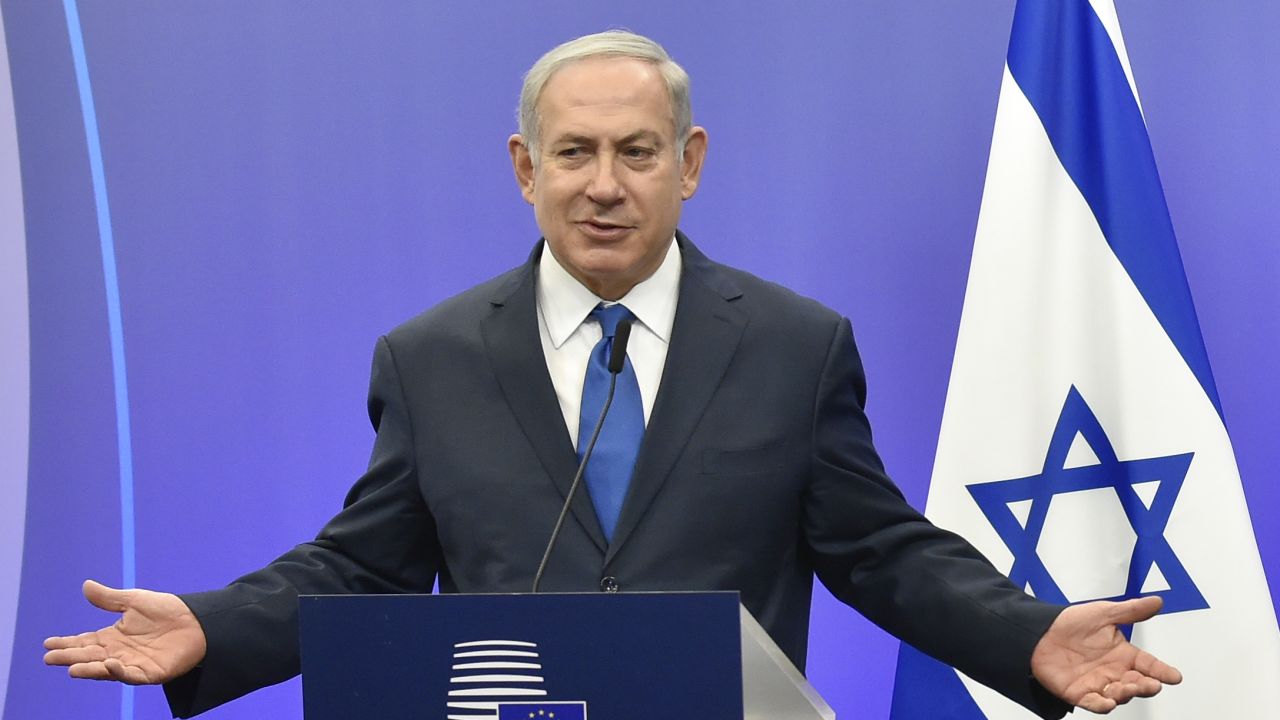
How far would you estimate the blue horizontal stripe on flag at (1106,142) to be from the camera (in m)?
2.81

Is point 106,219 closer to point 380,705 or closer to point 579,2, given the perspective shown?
point 579,2

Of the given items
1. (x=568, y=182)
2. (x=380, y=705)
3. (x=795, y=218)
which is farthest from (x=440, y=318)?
(x=795, y=218)

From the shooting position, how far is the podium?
4.72 ft

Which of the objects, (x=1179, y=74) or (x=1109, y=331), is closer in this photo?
(x=1109, y=331)

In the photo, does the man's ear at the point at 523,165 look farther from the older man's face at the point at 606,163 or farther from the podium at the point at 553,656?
the podium at the point at 553,656

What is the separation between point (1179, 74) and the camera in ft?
10.3

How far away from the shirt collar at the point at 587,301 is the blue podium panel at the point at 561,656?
2.69 feet

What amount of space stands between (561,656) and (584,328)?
0.87 meters

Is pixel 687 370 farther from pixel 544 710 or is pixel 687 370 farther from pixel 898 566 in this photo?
pixel 544 710

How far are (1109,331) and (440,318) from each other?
1.31 meters

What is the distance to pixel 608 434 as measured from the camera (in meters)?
2.17

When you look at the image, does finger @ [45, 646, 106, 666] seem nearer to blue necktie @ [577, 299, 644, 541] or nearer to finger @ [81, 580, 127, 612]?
finger @ [81, 580, 127, 612]

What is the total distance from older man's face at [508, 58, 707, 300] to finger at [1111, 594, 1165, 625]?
828 millimetres

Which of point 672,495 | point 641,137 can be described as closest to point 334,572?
point 672,495
